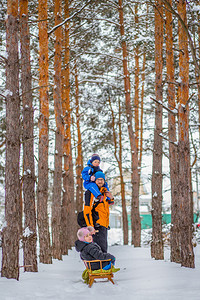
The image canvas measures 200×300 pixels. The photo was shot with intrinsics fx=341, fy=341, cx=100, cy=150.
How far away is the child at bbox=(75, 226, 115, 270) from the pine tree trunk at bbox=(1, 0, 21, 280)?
3.27 feet

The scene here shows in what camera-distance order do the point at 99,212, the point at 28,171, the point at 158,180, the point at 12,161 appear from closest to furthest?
the point at 12,161 → the point at 99,212 → the point at 28,171 → the point at 158,180

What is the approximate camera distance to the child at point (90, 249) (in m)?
5.26

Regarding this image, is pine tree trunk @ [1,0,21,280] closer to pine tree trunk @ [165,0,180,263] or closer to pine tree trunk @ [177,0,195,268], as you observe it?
pine tree trunk @ [177,0,195,268]

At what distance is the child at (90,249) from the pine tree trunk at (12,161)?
1.00 m

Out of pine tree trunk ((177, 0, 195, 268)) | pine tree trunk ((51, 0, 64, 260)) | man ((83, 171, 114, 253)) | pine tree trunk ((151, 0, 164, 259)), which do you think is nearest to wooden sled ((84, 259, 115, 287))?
man ((83, 171, 114, 253))

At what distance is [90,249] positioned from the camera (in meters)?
5.31

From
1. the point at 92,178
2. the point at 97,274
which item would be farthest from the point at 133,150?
the point at 97,274

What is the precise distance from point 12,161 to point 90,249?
71.5 inches

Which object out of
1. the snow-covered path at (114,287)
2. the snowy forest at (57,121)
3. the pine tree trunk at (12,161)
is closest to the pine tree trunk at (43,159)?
the snowy forest at (57,121)

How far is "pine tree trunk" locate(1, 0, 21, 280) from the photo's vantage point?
16.4 ft

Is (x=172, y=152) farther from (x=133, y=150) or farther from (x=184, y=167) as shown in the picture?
(x=133, y=150)

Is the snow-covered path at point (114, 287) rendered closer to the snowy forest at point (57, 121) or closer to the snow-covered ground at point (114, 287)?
the snow-covered ground at point (114, 287)

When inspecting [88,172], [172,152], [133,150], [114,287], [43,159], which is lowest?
[114,287]

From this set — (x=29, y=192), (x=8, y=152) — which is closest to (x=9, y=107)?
(x=8, y=152)
